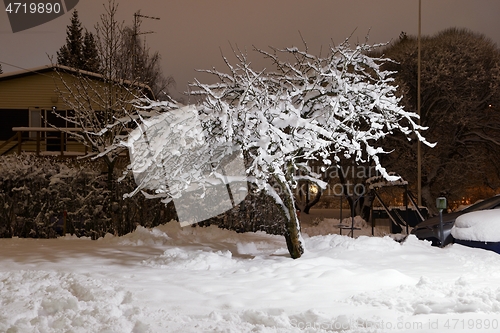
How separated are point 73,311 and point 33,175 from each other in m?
8.96

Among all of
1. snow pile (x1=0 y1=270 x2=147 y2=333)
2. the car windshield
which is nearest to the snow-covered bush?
snow pile (x1=0 y1=270 x2=147 y2=333)

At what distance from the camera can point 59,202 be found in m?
14.4

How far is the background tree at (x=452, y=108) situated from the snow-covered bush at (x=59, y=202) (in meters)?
13.4

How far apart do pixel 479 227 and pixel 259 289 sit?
5135 millimetres

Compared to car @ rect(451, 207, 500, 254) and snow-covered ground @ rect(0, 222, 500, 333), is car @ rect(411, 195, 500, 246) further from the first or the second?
snow-covered ground @ rect(0, 222, 500, 333)

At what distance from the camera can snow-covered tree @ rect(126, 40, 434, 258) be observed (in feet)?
27.6

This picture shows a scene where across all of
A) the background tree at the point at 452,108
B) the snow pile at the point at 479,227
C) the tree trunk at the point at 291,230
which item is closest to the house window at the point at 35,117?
the background tree at the point at 452,108

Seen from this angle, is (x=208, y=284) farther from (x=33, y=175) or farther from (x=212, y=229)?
(x=33, y=175)

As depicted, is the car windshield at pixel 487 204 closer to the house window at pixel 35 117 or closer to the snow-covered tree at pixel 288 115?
the snow-covered tree at pixel 288 115

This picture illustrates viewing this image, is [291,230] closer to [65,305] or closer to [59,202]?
[65,305]

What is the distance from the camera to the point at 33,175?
47.0 ft

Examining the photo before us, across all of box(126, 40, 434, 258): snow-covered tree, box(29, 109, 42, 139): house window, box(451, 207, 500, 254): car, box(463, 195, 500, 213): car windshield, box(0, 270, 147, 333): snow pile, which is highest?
box(29, 109, 42, 139): house window

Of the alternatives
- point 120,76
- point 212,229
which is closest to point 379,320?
point 212,229

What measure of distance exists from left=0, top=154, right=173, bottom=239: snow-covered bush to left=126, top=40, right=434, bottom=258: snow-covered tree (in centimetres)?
501
